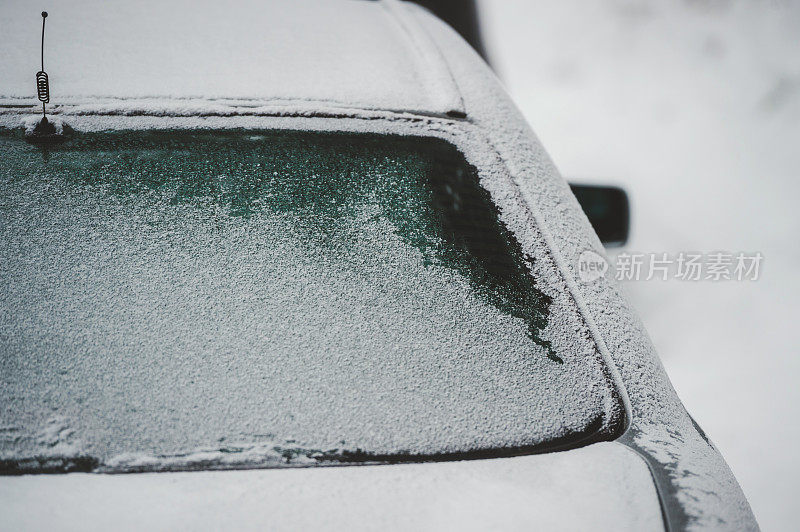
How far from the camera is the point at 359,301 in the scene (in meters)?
1.01

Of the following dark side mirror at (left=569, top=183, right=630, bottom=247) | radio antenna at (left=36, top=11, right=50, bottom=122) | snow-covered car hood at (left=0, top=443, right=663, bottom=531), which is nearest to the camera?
snow-covered car hood at (left=0, top=443, right=663, bottom=531)

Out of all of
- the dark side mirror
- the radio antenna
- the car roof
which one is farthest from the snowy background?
the radio antenna

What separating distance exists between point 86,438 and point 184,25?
1037 mm

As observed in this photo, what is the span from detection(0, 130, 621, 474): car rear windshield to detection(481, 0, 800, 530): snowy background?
1716 mm

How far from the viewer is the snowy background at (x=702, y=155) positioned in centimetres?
270

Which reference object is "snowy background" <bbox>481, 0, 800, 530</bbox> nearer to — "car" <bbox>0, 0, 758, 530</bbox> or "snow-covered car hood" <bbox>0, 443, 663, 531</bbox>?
"car" <bbox>0, 0, 758, 530</bbox>

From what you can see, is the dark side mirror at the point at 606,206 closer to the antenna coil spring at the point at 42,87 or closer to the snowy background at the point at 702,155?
the snowy background at the point at 702,155

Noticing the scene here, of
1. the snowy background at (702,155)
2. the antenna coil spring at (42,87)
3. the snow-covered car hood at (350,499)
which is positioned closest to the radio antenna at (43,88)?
the antenna coil spring at (42,87)

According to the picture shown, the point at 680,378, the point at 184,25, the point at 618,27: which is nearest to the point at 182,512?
the point at 184,25

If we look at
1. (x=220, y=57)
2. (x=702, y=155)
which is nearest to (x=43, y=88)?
(x=220, y=57)

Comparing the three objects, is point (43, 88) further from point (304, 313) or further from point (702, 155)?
point (702, 155)

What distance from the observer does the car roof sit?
1258 mm

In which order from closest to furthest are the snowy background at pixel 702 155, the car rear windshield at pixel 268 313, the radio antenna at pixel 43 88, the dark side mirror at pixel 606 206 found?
the car rear windshield at pixel 268 313, the radio antenna at pixel 43 88, the dark side mirror at pixel 606 206, the snowy background at pixel 702 155

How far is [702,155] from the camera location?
4.53 metres
